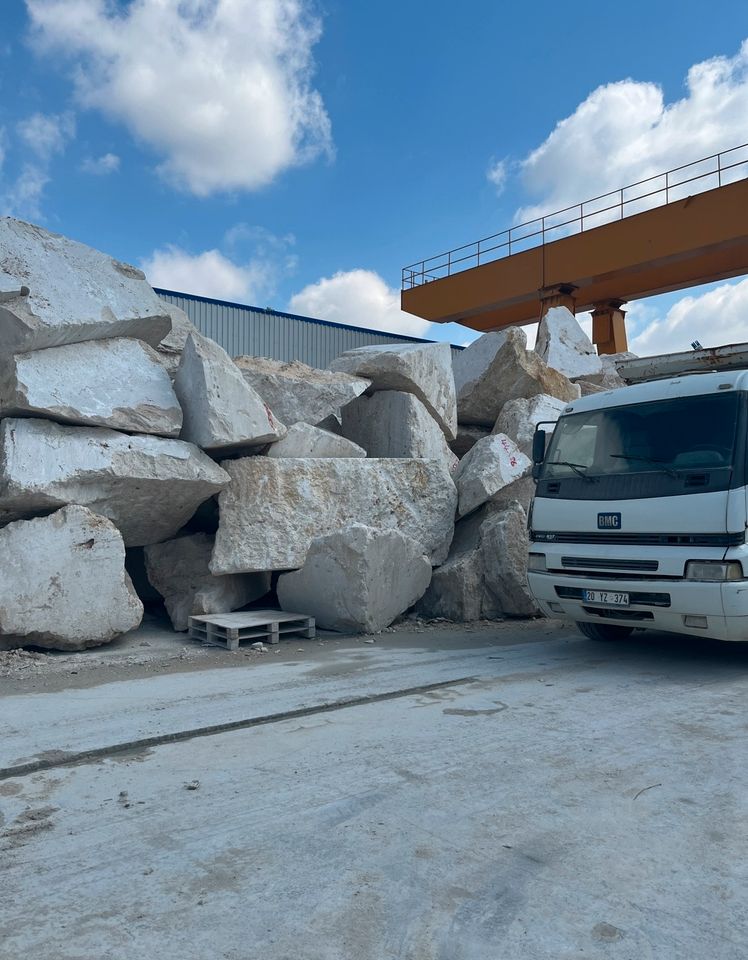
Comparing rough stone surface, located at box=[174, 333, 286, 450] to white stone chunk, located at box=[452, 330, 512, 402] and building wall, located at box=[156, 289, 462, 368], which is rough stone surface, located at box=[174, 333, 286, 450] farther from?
building wall, located at box=[156, 289, 462, 368]

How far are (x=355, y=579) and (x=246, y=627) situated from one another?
106 centimetres

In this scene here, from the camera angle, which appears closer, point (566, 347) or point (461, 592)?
point (461, 592)

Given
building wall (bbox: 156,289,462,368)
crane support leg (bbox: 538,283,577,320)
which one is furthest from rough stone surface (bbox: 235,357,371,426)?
crane support leg (bbox: 538,283,577,320)

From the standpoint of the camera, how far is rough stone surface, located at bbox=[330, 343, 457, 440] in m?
9.05

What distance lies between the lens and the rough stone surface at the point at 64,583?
602cm

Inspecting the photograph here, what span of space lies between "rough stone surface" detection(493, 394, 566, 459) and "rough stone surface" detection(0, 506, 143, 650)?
475cm

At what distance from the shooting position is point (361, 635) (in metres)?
7.30

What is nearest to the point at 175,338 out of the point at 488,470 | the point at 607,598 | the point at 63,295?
the point at 63,295

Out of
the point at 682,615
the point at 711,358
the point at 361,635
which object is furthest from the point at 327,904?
the point at 711,358

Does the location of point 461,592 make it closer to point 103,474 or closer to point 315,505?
point 315,505

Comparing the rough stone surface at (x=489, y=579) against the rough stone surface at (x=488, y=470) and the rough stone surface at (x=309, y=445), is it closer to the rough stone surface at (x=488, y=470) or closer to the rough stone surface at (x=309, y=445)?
the rough stone surface at (x=488, y=470)

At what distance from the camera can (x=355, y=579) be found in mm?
7055

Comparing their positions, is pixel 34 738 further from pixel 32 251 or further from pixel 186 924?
pixel 32 251

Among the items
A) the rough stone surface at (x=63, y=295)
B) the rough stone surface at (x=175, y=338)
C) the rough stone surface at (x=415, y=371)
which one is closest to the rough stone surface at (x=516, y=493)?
the rough stone surface at (x=415, y=371)
